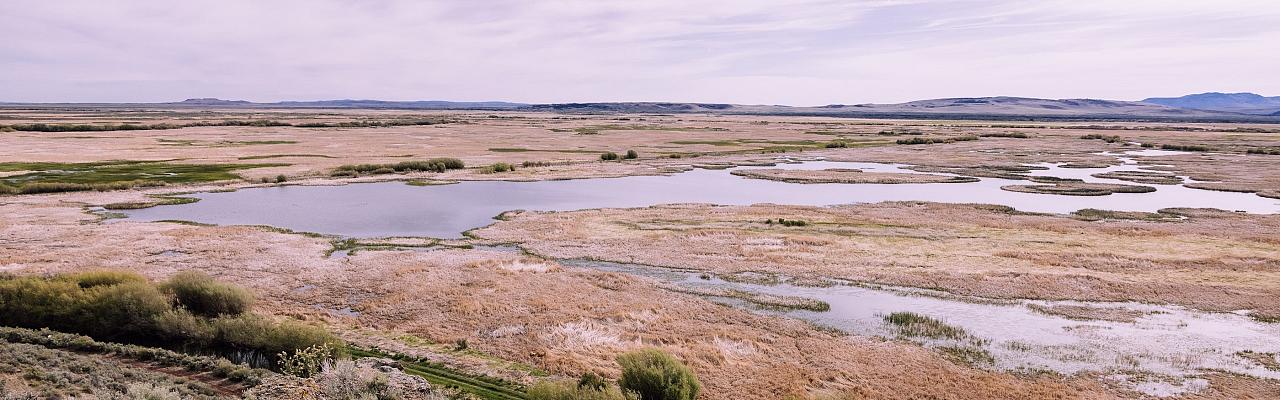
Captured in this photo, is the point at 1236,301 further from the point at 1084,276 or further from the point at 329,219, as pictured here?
the point at 329,219

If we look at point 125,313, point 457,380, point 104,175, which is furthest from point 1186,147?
point 104,175

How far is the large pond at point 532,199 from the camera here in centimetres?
3684

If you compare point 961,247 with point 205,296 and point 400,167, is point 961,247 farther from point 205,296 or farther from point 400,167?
point 400,167

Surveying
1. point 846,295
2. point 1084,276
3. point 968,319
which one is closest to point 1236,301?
point 1084,276

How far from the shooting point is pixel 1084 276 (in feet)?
81.5

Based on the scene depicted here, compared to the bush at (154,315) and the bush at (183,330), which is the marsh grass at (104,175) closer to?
the bush at (154,315)

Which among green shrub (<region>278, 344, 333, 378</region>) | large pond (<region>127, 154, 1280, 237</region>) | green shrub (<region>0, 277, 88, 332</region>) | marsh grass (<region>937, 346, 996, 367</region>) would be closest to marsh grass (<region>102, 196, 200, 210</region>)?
large pond (<region>127, 154, 1280, 237</region>)

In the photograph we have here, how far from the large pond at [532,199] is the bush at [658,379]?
20762 mm

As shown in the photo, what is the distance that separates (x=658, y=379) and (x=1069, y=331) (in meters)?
12.4

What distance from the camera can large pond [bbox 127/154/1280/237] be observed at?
3684 cm

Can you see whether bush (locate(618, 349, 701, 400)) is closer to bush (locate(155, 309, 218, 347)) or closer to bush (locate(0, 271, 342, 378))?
bush (locate(0, 271, 342, 378))

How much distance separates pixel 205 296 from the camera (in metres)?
19.4

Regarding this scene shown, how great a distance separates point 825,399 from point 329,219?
2983cm

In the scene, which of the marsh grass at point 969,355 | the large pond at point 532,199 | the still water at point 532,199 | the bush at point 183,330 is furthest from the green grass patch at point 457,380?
the still water at point 532,199
